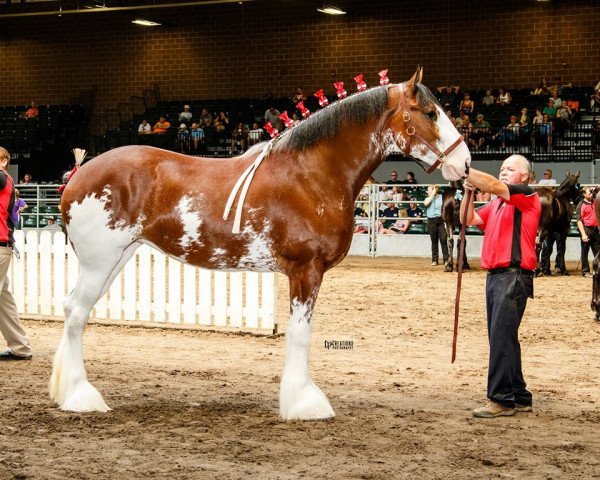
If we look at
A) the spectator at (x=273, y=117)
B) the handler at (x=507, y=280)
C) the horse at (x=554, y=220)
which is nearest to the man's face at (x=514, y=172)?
the handler at (x=507, y=280)

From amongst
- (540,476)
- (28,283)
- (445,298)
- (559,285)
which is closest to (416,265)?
(559,285)

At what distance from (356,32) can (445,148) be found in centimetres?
2651

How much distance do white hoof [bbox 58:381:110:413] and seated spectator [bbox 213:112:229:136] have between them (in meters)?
24.0

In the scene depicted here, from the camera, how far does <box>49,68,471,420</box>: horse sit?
597 cm

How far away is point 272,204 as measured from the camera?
19.8ft

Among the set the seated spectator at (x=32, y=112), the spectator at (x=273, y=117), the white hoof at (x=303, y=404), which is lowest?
the white hoof at (x=303, y=404)

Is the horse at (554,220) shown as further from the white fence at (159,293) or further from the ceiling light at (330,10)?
the ceiling light at (330,10)

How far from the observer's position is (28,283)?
11.5 metres

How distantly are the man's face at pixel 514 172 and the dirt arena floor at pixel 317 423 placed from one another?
5.50ft

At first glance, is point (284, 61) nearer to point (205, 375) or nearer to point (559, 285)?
point (559, 285)

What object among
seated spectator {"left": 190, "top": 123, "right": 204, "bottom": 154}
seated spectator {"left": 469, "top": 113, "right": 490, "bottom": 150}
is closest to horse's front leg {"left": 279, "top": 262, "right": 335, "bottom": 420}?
seated spectator {"left": 469, "top": 113, "right": 490, "bottom": 150}

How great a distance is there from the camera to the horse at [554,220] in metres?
17.4

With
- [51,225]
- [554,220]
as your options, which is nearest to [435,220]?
[554,220]

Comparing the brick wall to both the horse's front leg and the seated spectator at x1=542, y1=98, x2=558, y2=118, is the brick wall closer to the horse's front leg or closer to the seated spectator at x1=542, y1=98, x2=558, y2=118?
the seated spectator at x1=542, y1=98, x2=558, y2=118
